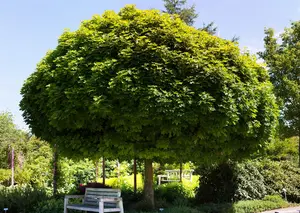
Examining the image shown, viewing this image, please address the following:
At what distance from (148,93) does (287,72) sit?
12.2 m

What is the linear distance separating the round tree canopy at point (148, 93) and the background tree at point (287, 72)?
8.18 m

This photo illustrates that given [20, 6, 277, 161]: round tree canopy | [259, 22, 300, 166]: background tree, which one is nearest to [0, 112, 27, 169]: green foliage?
[20, 6, 277, 161]: round tree canopy

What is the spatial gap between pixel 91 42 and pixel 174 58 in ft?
7.32

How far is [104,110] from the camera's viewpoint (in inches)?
293

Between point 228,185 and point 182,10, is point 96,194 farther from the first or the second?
point 182,10

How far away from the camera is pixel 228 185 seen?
1144cm

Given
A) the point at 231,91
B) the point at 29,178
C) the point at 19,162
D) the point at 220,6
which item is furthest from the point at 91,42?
the point at 19,162

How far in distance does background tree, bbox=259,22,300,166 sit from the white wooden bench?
1042 centimetres

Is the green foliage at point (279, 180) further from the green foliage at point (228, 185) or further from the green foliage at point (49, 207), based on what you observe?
the green foliage at point (49, 207)

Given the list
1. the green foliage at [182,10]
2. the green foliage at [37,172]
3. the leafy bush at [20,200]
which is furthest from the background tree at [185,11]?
the leafy bush at [20,200]

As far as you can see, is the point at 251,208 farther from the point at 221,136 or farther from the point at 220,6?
the point at 220,6

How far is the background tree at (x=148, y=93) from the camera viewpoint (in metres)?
7.59

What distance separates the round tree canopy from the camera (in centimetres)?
759

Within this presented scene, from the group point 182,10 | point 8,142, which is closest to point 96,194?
point 8,142
